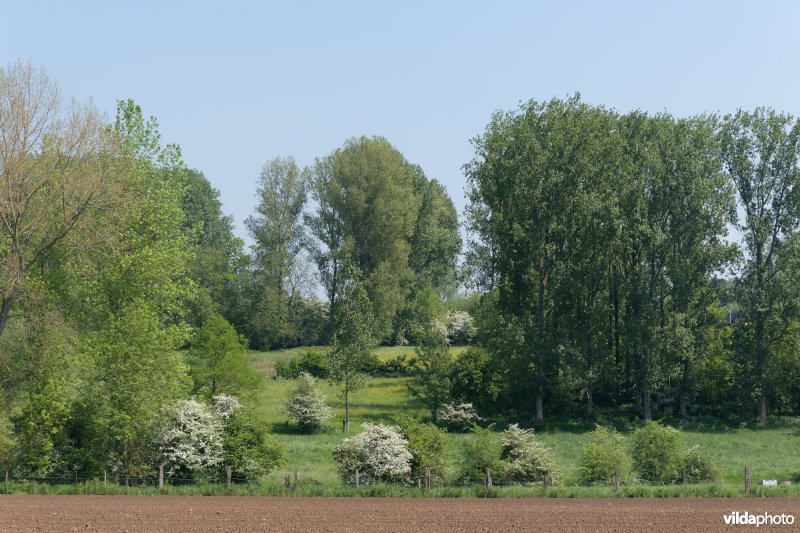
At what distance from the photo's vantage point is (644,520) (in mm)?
27906

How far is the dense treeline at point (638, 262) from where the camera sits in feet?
188

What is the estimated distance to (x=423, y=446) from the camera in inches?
1513

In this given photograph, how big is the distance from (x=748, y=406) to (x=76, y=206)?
39738mm

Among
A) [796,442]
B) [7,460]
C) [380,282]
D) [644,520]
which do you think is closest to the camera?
[644,520]

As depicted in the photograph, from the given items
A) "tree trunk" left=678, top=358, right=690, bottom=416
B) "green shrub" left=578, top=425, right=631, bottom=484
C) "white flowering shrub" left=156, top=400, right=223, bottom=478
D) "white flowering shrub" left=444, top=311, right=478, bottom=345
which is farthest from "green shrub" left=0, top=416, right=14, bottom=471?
"white flowering shrub" left=444, top=311, right=478, bottom=345

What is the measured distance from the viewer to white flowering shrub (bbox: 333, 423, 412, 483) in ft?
123

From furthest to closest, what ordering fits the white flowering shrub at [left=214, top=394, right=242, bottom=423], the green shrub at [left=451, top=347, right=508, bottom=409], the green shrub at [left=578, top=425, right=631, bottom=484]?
the green shrub at [left=451, top=347, right=508, bottom=409] → the white flowering shrub at [left=214, top=394, right=242, bottom=423] → the green shrub at [left=578, top=425, right=631, bottom=484]

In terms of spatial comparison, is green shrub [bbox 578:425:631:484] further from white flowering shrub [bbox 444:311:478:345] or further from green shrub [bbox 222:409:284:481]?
→ white flowering shrub [bbox 444:311:478:345]

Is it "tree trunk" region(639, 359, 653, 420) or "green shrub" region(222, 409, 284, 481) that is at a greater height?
"tree trunk" region(639, 359, 653, 420)

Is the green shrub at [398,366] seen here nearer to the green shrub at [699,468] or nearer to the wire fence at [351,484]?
the wire fence at [351,484]

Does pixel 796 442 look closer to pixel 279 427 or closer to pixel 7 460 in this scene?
pixel 279 427

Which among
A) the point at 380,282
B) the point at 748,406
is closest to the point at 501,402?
the point at 748,406

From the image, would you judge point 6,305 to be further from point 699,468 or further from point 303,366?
point 303,366

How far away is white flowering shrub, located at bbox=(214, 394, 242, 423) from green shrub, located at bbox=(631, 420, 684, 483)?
16.6 metres
